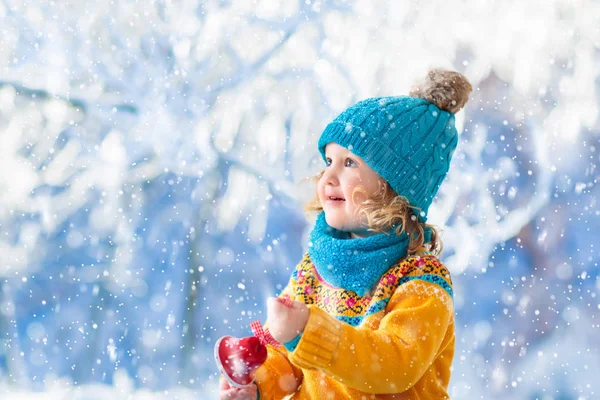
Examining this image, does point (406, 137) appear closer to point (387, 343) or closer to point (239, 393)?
point (387, 343)

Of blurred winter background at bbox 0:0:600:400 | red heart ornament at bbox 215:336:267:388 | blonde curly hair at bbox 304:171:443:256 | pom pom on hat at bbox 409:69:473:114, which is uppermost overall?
pom pom on hat at bbox 409:69:473:114

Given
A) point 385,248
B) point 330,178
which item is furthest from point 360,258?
point 330,178

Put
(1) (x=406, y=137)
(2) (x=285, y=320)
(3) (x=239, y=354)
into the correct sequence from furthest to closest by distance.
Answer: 1. (1) (x=406, y=137)
2. (3) (x=239, y=354)
3. (2) (x=285, y=320)

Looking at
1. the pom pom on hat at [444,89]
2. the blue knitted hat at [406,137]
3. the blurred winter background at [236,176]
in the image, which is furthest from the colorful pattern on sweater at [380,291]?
the blurred winter background at [236,176]

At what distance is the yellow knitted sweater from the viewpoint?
0.95 m

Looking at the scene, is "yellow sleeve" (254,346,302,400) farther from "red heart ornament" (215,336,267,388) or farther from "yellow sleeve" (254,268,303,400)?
"red heart ornament" (215,336,267,388)

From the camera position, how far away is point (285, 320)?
3.02 feet

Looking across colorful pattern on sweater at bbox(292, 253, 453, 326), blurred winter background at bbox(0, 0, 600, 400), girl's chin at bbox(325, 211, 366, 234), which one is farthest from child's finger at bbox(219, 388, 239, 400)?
blurred winter background at bbox(0, 0, 600, 400)

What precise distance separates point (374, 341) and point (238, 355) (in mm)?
210

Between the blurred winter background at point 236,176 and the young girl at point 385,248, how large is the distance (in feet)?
3.29

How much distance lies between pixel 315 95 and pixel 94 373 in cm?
117

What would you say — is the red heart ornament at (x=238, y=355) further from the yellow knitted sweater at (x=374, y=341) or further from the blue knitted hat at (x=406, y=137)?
the blue knitted hat at (x=406, y=137)

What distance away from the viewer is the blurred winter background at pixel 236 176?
216cm

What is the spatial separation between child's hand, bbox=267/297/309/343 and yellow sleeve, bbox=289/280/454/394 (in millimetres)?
12
